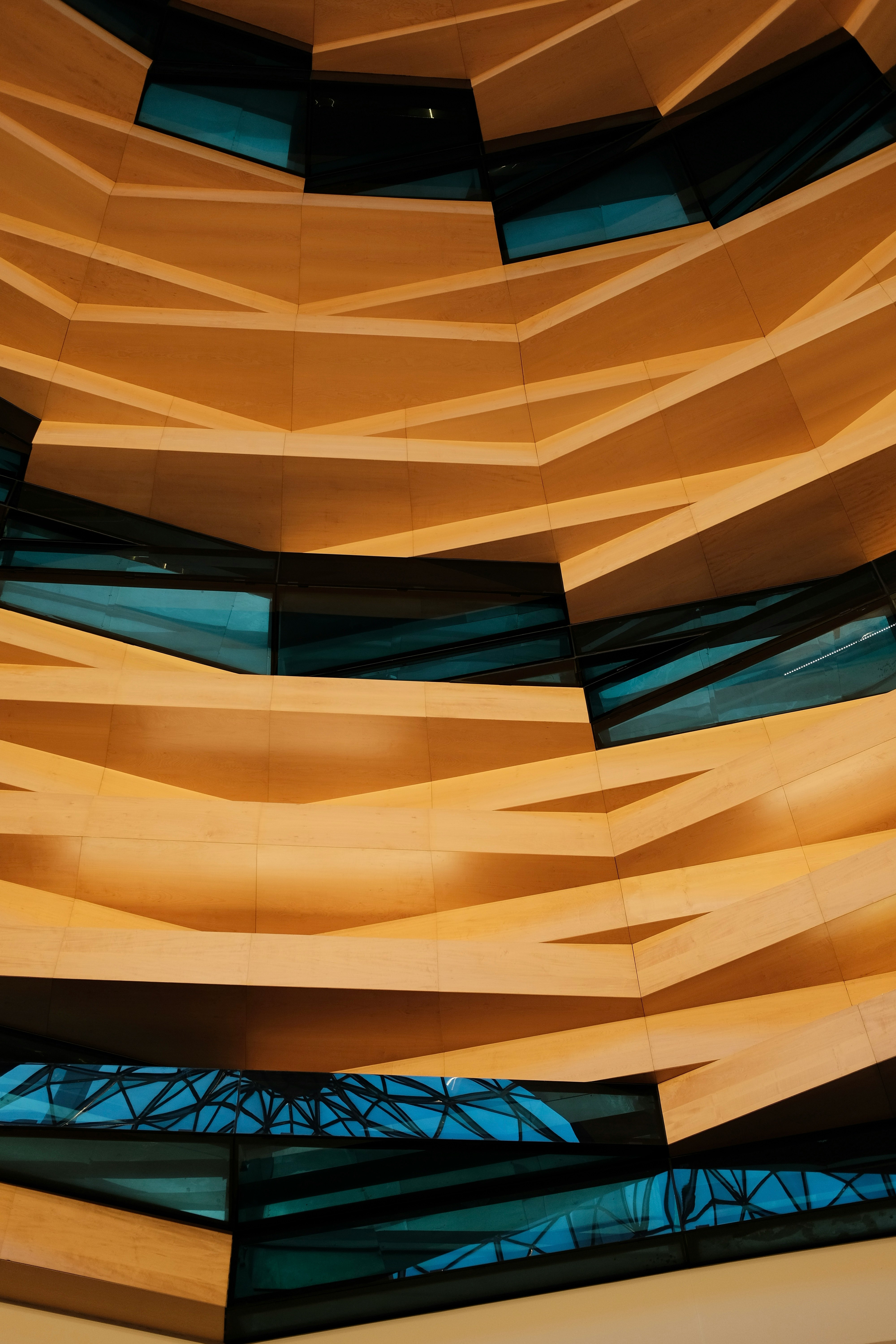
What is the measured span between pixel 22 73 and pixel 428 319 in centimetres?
714

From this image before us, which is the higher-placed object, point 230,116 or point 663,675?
point 230,116

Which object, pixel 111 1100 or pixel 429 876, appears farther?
pixel 429 876

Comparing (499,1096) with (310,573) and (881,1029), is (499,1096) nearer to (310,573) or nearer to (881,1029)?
(881,1029)

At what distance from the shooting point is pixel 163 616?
14617mm

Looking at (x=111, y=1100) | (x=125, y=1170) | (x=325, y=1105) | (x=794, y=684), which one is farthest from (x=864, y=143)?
(x=125, y=1170)

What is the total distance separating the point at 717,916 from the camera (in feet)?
37.0

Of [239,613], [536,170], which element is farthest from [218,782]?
[536,170]

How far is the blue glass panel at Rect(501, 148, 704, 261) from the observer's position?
1692 centimetres

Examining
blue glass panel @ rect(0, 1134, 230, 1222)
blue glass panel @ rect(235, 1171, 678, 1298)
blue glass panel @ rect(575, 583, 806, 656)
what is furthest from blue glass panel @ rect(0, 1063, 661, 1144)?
blue glass panel @ rect(575, 583, 806, 656)

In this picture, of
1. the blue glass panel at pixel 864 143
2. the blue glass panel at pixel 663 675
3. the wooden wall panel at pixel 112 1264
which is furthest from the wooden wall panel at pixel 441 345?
the wooden wall panel at pixel 112 1264

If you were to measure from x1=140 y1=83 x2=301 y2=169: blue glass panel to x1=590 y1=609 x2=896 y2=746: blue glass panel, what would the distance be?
35.5ft

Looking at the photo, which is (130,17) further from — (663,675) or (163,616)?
(663,675)

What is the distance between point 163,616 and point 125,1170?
740 centimetres

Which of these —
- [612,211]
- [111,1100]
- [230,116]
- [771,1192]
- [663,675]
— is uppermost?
[230,116]
